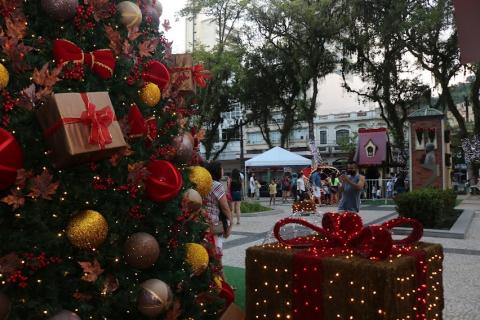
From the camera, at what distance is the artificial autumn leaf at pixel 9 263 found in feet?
6.12

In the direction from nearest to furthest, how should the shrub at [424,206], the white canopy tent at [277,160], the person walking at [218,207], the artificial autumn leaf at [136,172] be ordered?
the artificial autumn leaf at [136,172] < the person walking at [218,207] < the shrub at [424,206] < the white canopy tent at [277,160]

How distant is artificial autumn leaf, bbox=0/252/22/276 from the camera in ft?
6.12

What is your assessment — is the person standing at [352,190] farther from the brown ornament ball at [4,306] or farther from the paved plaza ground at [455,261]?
the brown ornament ball at [4,306]

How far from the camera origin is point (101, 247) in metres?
2.14

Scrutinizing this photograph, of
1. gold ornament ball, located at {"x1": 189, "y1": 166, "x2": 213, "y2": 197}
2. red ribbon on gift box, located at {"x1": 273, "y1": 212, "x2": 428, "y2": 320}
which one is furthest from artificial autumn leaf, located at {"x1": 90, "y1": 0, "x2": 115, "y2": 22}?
red ribbon on gift box, located at {"x1": 273, "y1": 212, "x2": 428, "y2": 320}

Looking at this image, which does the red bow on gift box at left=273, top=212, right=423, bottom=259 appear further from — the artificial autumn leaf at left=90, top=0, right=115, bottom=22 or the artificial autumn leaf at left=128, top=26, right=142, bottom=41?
the artificial autumn leaf at left=90, top=0, right=115, bottom=22

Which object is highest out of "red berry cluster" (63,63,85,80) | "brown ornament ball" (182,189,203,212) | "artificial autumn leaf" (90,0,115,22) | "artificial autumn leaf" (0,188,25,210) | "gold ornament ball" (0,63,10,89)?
"artificial autumn leaf" (90,0,115,22)

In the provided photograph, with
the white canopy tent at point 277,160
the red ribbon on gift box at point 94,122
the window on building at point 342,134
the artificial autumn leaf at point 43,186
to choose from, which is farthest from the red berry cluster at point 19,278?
the window on building at point 342,134

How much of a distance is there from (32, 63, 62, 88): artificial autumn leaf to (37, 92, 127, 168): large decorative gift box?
13 centimetres

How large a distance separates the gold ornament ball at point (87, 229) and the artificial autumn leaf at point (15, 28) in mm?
835

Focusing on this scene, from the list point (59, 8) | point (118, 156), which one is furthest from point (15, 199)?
point (59, 8)

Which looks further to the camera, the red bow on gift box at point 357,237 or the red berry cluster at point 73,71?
the red bow on gift box at point 357,237

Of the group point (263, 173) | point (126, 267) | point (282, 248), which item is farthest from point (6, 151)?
point (263, 173)

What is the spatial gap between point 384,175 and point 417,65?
6997 millimetres
